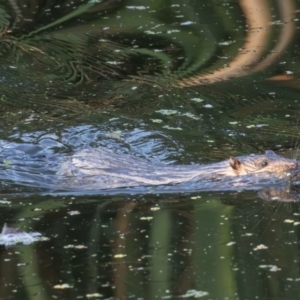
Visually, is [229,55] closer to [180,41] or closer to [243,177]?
[180,41]

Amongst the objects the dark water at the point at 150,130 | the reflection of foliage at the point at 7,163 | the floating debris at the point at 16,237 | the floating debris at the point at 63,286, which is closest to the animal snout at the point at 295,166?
the dark water at the point at 150,130

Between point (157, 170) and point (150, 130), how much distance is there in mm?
1404

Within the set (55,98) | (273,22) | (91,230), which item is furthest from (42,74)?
(91,230)

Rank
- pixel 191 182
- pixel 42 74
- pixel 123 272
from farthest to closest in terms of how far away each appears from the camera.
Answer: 1. pixel 42 74
2. pixel 191 182
3. pixel 123 272

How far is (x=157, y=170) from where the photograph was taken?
762cm

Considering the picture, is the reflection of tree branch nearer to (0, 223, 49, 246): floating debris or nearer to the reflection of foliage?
the reflection of foliage

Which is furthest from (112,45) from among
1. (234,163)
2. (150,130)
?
(234,163)

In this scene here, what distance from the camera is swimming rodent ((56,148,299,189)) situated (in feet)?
24.2

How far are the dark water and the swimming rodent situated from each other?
37 cm

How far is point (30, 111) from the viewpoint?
31.3 feet

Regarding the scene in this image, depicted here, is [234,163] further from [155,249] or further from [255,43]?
[255,43]

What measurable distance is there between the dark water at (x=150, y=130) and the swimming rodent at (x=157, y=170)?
0.37m

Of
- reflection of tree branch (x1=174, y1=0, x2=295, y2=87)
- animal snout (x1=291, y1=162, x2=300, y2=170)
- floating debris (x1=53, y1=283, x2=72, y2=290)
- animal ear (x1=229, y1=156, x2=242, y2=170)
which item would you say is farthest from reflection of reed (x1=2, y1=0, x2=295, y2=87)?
floating debris (x1=53, y1=283, x2=72, y2=290)

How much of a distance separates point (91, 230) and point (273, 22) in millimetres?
7222
